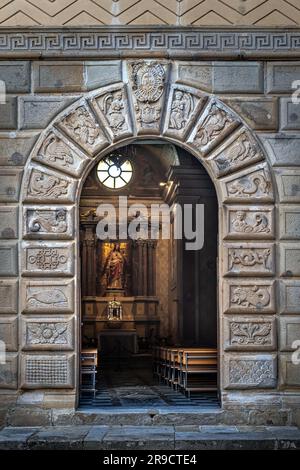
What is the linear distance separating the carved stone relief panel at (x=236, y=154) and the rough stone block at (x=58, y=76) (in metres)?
1.98

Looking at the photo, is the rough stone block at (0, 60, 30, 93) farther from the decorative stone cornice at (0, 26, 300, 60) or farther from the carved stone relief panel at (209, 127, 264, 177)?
the carved stone relief panel at (209, 127, 264, 177)

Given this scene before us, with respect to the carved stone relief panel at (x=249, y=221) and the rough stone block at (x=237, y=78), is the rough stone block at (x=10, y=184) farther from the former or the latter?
the rough stone block at (x=237, y=78)

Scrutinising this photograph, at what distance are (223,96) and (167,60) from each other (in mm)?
857

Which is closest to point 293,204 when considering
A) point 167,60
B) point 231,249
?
point 231,249

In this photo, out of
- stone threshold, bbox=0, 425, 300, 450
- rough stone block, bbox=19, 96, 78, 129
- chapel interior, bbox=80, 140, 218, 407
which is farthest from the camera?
chapel interior, bbox=80, 140, 218, 407

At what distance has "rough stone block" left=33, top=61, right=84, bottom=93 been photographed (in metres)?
10.5

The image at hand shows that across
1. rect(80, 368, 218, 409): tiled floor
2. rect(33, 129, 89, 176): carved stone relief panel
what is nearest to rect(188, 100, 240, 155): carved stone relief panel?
rect(33, 129, 89, 176): carved stone relief panel

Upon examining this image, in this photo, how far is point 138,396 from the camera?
41.7 feet

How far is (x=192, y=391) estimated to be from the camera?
1249 cm

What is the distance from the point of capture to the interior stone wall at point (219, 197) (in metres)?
10.4

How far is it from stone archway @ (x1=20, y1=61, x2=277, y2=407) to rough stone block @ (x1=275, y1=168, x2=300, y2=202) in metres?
0.13

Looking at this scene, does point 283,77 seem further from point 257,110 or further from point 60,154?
point 60,154

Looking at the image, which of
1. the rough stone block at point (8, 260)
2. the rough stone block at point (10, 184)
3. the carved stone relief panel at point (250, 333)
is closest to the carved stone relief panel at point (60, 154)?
the rough stone block at point (10, 184)

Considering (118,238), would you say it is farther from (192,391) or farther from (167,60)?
(167,60)
